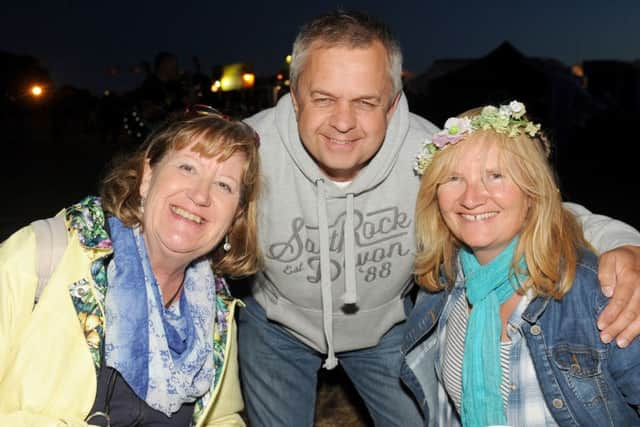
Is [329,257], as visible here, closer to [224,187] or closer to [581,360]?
[224,187]

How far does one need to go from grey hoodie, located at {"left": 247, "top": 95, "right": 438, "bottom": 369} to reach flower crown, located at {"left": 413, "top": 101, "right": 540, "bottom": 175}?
0.51 metres

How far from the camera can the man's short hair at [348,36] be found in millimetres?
2801

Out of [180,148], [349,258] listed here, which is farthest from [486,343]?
[180,148]

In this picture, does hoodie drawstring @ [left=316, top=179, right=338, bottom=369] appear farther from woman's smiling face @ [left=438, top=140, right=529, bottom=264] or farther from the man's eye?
woman's smiling face @ [left=438, top=140, right=529, bottom=264]

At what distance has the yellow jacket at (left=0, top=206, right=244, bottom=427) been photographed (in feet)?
A: 7.08

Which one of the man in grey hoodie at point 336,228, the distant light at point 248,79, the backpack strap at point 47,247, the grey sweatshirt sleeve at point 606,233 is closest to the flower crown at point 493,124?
the man in grey hoodie at point 336,228

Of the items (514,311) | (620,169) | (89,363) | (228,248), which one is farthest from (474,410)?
(620,169)

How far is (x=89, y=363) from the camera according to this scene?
88.0 inches

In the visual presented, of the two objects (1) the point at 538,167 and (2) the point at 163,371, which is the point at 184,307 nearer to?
(2) the point at 163,371

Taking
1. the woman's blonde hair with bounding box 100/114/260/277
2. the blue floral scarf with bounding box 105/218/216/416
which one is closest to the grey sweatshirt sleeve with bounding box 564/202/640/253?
the woman's blonde hair with bounding box 100/114/260/277

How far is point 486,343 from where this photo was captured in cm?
247

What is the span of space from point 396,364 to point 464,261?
972 millimetres

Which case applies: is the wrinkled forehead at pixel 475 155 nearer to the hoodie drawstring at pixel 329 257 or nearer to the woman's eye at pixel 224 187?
the hoodie drawstring at pixel 329 257

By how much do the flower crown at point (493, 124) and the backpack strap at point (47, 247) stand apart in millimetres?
1509
